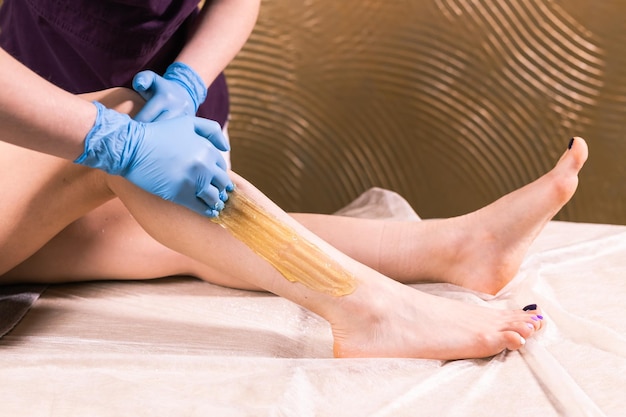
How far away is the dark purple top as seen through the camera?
1.23m

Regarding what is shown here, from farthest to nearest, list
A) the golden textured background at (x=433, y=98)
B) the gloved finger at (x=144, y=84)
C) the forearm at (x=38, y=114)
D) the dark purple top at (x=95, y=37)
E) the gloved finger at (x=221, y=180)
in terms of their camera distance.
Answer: the golden textured background at (x=433, y=98) → the dark purple top at (x=95, y=37) → the gloved finger at (x=144, y=84) → the gloved finger at (x=221, y=180) → the forearm at (x=38, y=114)

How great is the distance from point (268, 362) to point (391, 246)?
1.09 ft

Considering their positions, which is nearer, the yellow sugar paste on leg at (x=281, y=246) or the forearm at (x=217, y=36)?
the yellow sugar paste on leg at (x=281, y=246)

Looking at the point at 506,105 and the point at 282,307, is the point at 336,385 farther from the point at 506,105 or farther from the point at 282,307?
the point at 506,105

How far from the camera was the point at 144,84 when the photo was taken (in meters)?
1.07

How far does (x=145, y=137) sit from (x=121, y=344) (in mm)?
302

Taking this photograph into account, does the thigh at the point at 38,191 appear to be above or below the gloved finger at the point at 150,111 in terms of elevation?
below

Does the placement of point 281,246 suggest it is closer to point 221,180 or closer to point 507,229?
point 221,180

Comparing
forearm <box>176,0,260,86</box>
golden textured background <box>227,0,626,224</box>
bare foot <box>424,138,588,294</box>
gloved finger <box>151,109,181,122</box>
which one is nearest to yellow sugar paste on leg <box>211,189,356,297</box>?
gloved finger <box>151,109,181,122</box>

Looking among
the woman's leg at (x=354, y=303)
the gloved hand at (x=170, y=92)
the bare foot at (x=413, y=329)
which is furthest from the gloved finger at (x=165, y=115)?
the bare foot at (x=413, y=329)

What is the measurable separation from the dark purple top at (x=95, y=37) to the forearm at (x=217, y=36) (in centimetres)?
4

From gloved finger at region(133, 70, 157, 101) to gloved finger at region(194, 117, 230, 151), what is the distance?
13cm

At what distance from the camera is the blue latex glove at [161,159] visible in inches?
35.8

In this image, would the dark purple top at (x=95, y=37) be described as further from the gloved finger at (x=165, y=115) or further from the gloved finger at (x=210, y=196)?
the gloved finger at (x=210, y=196)
